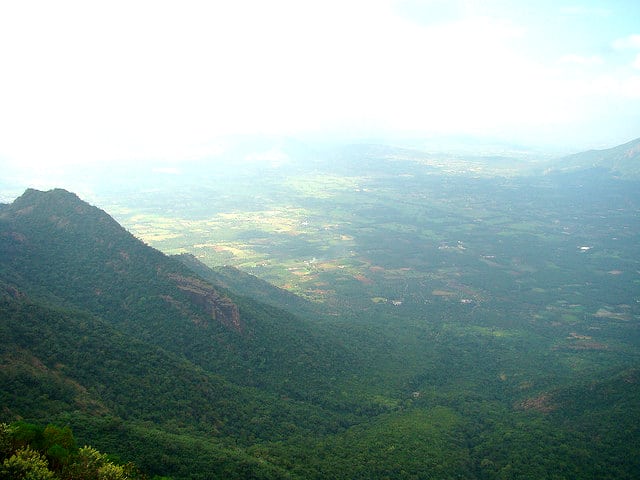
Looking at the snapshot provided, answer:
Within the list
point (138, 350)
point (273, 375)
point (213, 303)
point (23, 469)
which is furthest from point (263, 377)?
point (23, 469)

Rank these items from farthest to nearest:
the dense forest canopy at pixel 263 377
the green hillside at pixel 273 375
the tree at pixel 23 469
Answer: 1. the green hillside at pixel 273 375
2. the dense forest canopy at pixel 263 377
3. the tree at pixel 23 469

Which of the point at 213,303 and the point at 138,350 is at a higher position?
the point at 213,303

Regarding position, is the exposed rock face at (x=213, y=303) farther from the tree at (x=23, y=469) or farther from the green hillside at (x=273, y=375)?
the tree at (x=23, y=469)

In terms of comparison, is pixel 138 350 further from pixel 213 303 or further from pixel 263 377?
pixel 263 377

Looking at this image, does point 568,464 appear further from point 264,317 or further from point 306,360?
point 264,317

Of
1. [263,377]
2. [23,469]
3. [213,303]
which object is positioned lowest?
[263,377]

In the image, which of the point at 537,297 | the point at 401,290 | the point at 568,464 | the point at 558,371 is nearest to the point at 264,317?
the point at 568,464

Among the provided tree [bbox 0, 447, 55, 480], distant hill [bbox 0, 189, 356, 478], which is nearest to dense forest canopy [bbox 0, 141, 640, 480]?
tree [bbox 0, 447, 55, 480]

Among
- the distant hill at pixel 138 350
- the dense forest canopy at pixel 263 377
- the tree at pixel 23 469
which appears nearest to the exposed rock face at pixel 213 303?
the distant hill at pixel 138 350

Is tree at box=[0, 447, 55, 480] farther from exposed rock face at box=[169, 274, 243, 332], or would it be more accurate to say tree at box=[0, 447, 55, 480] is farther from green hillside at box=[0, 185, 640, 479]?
exposed rock face at box=[169, 274, 243, 332]
